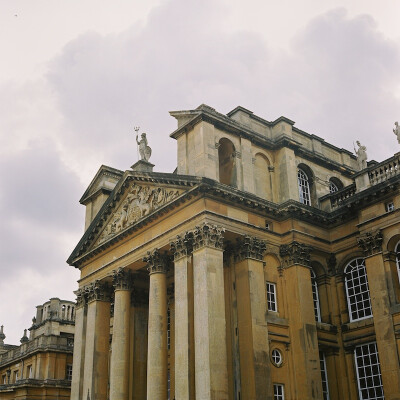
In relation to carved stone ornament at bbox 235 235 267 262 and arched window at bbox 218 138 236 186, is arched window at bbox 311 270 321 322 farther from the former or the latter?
arched window at bbox 218 138 236 186

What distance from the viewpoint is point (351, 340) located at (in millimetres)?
30734

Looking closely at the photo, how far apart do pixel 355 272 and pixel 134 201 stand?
1313 cm

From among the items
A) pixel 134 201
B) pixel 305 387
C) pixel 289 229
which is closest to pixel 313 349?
pixel 305 387

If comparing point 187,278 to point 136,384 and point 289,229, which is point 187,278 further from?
point 136,384

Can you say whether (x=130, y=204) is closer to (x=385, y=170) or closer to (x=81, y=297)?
(x=81, y=297)

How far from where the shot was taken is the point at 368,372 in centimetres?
2958

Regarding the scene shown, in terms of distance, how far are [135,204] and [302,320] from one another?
11.6 metres

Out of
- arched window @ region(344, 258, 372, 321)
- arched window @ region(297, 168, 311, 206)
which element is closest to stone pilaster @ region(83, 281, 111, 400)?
arched window @ region(297, 168, 311, 206)

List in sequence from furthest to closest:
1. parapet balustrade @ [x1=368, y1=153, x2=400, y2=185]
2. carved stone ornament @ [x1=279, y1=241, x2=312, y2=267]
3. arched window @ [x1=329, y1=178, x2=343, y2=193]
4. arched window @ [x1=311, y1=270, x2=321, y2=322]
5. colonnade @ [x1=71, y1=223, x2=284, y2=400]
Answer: arched window @ [x1=329, y1=178, x2=343, y2=193], arched window @ [x1=311, y1=270, x2=321, y2=322], carved stone ornament @ [x1=279, y1=241, x2=312, y2=267], parapet balustrade @ [x1=368, y1=153, x2=400, y2=185], colonnade @ [x1=71, y1=223, x2=284, y2=400]

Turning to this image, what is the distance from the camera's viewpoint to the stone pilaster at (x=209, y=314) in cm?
2542

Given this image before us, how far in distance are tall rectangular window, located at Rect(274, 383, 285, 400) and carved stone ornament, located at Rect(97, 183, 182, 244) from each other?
1075cm

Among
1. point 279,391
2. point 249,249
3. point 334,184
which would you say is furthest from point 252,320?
point 334,184

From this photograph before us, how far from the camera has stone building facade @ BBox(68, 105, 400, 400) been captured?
2758 cm

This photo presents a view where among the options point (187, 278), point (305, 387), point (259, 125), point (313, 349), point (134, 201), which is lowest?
point (305, 387)
